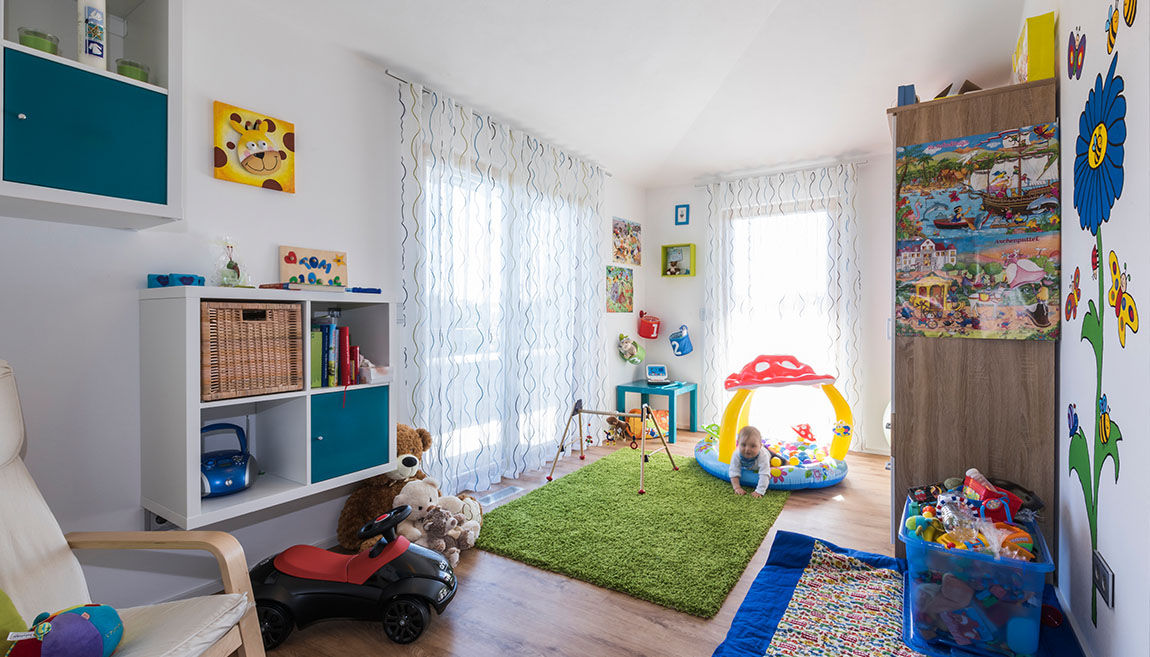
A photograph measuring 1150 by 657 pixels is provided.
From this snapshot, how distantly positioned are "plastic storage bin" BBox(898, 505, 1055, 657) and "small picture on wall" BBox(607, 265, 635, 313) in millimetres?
3059

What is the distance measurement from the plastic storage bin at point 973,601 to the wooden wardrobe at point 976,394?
16.4 inches

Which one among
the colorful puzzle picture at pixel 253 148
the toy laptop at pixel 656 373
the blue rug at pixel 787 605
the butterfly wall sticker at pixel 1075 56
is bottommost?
the blue rug at pixel 787 605

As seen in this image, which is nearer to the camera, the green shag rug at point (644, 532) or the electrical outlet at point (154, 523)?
the electrical outlet at point (154, 523)

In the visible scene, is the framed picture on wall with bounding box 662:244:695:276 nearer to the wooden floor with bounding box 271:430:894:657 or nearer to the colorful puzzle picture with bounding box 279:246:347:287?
the wooden floor with bounding box 271:430:894:657

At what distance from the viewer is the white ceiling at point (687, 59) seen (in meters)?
2.47

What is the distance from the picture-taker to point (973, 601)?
1633mm

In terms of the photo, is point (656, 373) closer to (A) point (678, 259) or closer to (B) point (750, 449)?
(A) point (678, 259)

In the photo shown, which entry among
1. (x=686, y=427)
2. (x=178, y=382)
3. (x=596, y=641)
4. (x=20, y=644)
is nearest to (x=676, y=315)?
(x=686, y=427)

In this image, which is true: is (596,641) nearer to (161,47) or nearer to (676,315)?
(161,47)

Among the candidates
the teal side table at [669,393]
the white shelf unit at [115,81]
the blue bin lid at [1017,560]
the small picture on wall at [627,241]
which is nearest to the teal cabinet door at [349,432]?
the white shelf unit at [115,81]

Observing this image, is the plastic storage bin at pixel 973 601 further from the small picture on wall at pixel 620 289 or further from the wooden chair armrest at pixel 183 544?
the small picture on wall at pixel 620 289

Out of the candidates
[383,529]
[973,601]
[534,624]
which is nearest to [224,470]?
[383,529]

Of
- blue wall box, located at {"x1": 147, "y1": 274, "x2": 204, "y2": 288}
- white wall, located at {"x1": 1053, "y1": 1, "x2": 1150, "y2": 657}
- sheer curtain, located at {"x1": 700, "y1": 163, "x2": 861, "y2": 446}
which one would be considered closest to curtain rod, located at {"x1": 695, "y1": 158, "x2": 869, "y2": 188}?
sheer curtain, located at {"x1": 700, "y1": 163, "x2": 861, "y2": 446}

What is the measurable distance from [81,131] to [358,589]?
1.52 m
